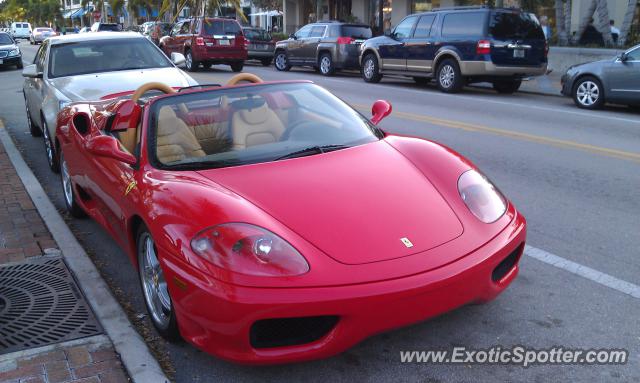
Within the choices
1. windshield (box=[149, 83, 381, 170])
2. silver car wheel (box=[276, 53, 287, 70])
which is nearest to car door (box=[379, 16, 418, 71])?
silver car wheel (box=[276, 53, 287, 70])

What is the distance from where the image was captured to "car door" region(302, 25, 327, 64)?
2111 cm

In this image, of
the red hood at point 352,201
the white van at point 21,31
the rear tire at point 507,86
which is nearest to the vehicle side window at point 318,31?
the rear tire at point 507,86

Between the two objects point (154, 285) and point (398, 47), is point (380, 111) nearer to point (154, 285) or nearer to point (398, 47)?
point (154, 285)

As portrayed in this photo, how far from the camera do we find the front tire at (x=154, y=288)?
3455mm

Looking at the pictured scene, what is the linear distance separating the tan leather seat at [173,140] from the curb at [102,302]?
0.98m

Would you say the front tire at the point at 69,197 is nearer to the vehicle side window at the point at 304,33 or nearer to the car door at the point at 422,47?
the car door at the point at 422,47

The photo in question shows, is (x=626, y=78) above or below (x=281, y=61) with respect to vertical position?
below

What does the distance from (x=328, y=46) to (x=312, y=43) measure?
3.36ft

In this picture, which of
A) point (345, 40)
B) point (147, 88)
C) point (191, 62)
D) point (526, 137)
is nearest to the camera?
point (147, 88)

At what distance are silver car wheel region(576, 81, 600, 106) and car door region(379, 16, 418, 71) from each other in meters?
5.20

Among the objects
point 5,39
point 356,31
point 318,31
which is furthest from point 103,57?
point 5,39

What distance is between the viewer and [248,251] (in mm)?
2938

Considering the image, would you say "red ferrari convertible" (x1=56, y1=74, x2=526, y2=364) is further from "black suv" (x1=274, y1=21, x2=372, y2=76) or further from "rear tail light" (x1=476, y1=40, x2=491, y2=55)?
"black suv" (x1=274, y1=21, x2=372, y2=76)

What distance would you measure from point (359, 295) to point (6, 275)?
2.97 meters
